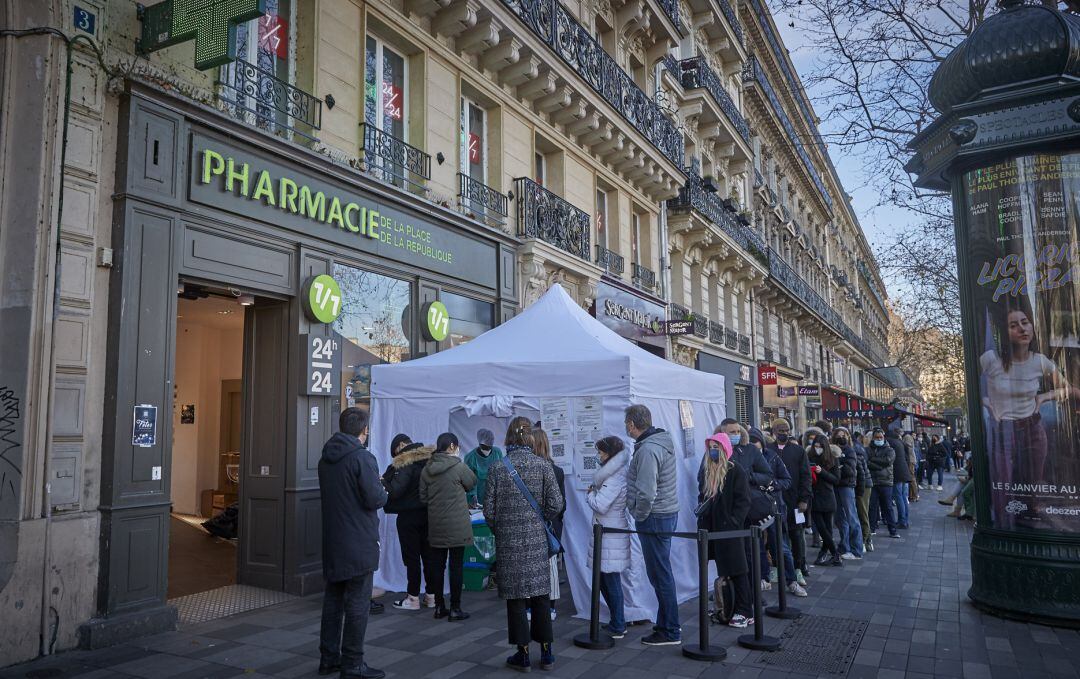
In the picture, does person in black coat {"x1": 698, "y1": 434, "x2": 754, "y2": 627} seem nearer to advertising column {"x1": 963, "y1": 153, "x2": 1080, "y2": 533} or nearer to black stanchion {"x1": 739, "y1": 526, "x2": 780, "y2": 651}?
black stanchion {"x1": 739, "y1": 526, "x2": 780, "y2": 651}

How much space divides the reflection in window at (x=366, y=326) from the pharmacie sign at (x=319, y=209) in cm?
40

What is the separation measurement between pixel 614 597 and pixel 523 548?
1.29m

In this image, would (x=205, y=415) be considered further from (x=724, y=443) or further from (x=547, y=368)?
(x=724, y=443)

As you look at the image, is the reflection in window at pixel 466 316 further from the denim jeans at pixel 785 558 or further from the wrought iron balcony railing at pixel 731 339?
the wrought iron balcony railing at pixel 731 339

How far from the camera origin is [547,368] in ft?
25.6

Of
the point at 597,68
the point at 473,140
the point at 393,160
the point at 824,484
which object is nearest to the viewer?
the point at 824,484

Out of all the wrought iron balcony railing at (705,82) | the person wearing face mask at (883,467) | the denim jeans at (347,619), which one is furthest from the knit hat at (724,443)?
the wrought iron balcony railing at (705,82)

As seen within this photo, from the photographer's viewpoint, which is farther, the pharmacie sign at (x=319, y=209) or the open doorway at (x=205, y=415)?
the open doorway at (x=205, y=415)

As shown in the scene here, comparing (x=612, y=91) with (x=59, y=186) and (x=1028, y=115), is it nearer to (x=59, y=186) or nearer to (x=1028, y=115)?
(x=1028, y=115)

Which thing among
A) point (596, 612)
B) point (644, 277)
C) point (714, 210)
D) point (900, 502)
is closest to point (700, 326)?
point (644, 277)

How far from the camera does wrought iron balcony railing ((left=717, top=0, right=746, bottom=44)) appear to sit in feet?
75.4

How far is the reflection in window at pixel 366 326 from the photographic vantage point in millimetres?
9016

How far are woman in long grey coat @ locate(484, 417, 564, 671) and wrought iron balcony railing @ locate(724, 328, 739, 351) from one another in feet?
57.1

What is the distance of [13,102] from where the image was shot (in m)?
5.93
